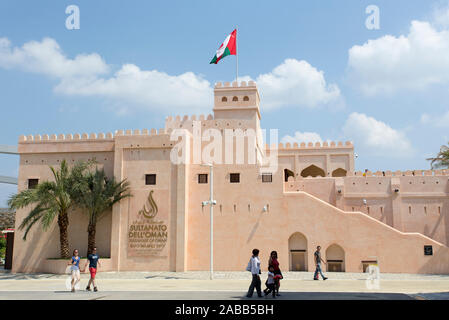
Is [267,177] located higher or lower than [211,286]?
higher

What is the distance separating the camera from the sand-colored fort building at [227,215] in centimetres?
2455

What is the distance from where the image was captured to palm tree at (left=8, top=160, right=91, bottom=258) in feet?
81.7

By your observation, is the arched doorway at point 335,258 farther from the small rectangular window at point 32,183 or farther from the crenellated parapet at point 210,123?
the small rectangular window at point 32,183

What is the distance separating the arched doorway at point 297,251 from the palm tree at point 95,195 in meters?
9.87

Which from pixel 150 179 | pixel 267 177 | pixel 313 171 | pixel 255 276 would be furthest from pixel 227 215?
pixel 313 171

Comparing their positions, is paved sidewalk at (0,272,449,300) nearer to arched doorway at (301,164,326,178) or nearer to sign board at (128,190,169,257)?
sign board at (128,190,169,257)

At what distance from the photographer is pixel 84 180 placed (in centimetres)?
2570

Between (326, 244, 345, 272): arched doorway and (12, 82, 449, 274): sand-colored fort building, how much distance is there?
6cm

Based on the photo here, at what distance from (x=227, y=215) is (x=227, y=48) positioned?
1038cm

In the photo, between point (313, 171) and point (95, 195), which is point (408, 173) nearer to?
point (313, 171)

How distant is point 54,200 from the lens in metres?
25.5

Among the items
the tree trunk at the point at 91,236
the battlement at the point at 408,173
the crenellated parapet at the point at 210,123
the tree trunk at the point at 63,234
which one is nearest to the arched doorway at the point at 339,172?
the battlement at the point at 408,173
